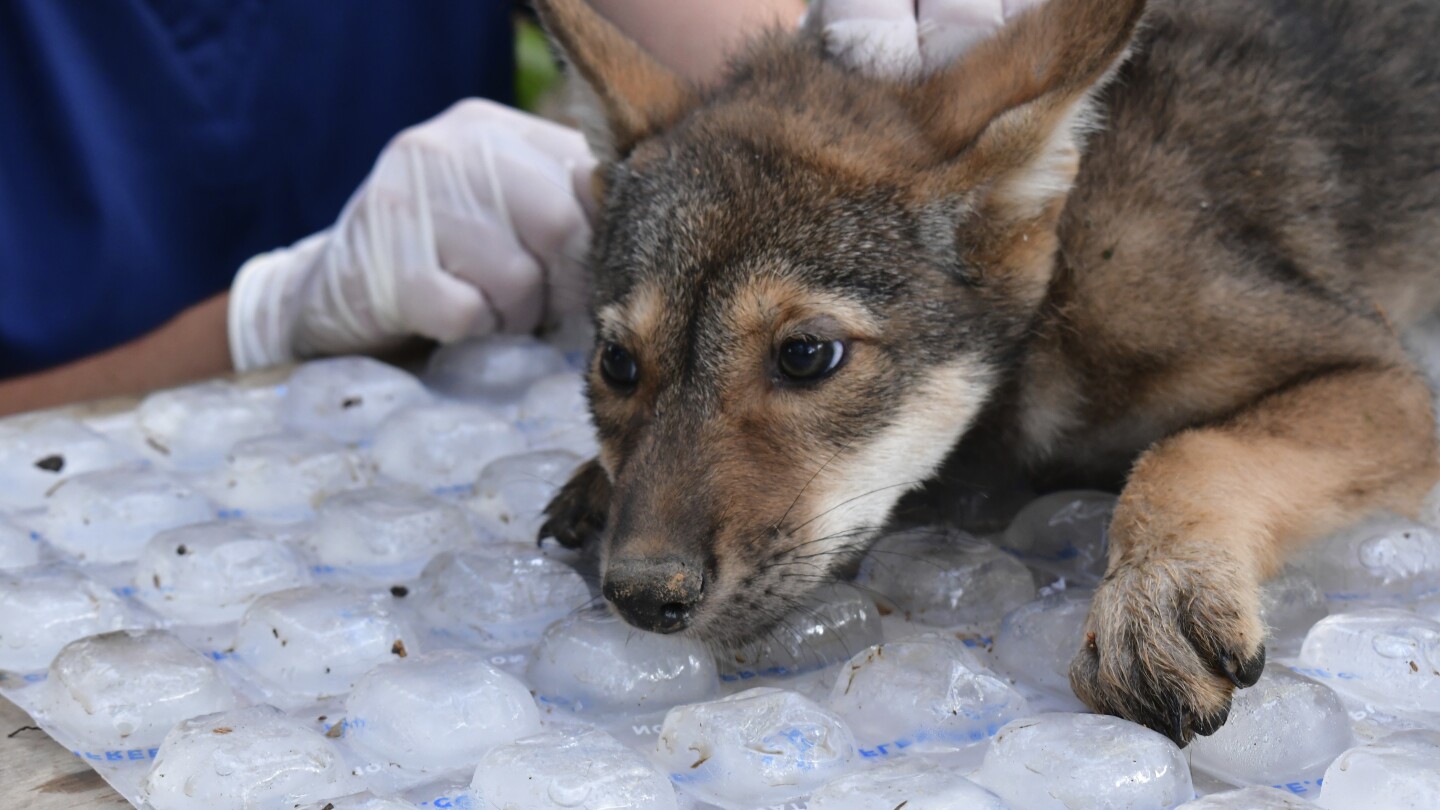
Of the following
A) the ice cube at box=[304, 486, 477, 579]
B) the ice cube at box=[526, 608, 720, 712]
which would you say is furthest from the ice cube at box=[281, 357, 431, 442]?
the ice cube at box=[526, 608, 720, 712]

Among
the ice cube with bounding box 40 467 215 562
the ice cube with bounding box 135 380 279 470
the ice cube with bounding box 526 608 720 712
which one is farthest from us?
the ice cube with bounding box 135 380 279 470

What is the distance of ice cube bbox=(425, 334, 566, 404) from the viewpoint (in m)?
3.65

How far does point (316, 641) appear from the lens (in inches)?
82.7

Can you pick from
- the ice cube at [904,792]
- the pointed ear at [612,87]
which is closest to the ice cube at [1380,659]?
the ice cube at [904,792]

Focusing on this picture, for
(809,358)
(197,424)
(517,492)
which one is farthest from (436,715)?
(197,424)

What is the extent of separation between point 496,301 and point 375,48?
7.28ft

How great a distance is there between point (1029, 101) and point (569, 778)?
138 centimetres

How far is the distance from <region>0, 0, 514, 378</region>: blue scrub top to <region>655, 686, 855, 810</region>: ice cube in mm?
3517

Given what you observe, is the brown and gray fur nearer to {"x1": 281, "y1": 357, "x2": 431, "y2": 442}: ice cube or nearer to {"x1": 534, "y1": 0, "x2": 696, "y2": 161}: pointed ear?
{"x1": 534, "y1": 0, "x2": 696, "y2": 161}: pointed ear

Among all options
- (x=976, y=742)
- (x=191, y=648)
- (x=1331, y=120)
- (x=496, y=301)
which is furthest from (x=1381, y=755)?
(x=496, y=301)

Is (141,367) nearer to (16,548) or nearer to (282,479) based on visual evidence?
(282,479)

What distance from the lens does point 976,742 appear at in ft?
6.21

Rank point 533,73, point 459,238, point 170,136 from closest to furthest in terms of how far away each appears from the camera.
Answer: point 459,238 < point 170,136 < point 533,73

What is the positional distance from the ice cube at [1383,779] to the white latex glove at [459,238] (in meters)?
2.53
